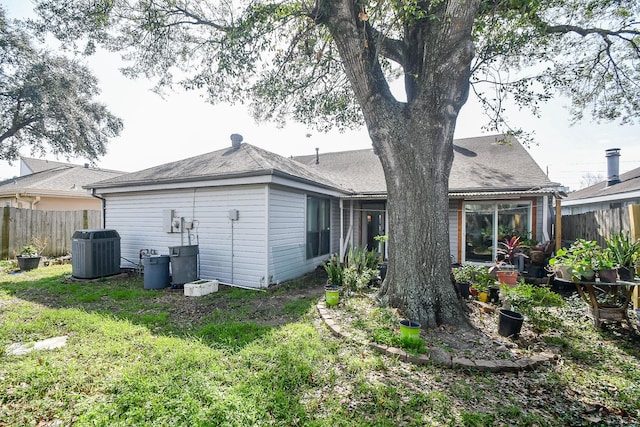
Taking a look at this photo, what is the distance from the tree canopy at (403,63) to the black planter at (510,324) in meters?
0.53

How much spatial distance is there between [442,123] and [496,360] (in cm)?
319

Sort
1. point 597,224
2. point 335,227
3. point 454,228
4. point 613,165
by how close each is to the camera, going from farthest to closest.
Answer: point 613,165 → point 335,227 → point 454,228 → point 597,224

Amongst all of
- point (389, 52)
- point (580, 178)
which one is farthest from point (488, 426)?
point (580, 178)

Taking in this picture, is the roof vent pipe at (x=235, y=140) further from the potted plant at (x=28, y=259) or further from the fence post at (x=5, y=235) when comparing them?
the fence post at (x=5, y=235)

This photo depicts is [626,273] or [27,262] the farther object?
[27,262]

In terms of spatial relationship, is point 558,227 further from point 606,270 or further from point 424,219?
point 424,219

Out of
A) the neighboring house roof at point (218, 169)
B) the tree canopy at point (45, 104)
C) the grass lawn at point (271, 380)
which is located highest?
the tree canopy at point (45, 104)

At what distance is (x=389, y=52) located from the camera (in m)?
5.41

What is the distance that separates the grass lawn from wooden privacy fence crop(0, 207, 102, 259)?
7108 mm

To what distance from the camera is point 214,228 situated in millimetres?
7078

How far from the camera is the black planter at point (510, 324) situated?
12.5 ft

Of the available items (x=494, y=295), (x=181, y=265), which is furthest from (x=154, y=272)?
(x=494, y=295)

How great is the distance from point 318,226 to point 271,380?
6394 millimetres

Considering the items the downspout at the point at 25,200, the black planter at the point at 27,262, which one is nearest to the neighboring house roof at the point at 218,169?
the black planter at the point at 27,262
